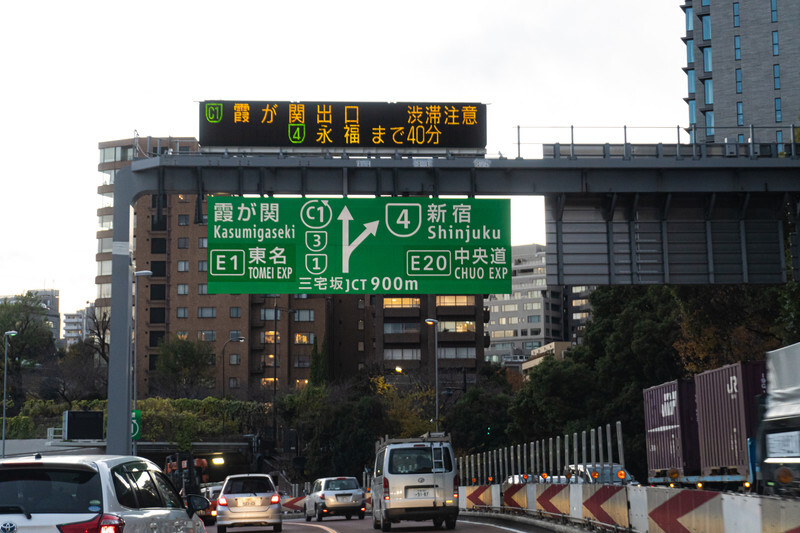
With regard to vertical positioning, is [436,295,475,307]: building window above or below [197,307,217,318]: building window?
above

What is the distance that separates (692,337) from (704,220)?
44.9 feet

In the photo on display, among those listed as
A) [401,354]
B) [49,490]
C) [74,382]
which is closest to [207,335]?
[74,382]

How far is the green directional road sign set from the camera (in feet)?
89.6

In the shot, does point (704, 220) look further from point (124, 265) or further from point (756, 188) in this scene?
point (124, 265)

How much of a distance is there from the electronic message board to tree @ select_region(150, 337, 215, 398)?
7839 centimetres

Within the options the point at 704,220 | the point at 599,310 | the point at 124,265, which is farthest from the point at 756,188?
the point at 599,310

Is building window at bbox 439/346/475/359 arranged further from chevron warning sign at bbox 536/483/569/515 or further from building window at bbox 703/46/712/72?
chevron warning sign at bbox 536/483/569/515

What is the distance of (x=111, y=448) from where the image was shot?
27578 millimetres

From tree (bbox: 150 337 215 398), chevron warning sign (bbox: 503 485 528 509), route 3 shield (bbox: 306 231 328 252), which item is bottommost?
chevron warning sign (bbox: 503 485 528 509)

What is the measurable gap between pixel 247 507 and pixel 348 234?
7.16 metres

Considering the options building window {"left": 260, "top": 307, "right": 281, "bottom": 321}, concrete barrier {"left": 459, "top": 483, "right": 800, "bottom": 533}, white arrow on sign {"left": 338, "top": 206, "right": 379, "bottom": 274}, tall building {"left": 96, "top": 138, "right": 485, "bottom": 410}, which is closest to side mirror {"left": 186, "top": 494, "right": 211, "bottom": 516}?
concrete barrier {"left": 459, "top": 483, "right": 800, "bottom": 533}

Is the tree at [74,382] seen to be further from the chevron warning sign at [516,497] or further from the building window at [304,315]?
the chevron warning sign at [516,497]

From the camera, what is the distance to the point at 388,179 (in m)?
28.3

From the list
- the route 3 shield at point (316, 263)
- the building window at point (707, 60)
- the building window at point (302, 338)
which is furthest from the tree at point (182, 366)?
the route 3 shield at point (316, 263)
